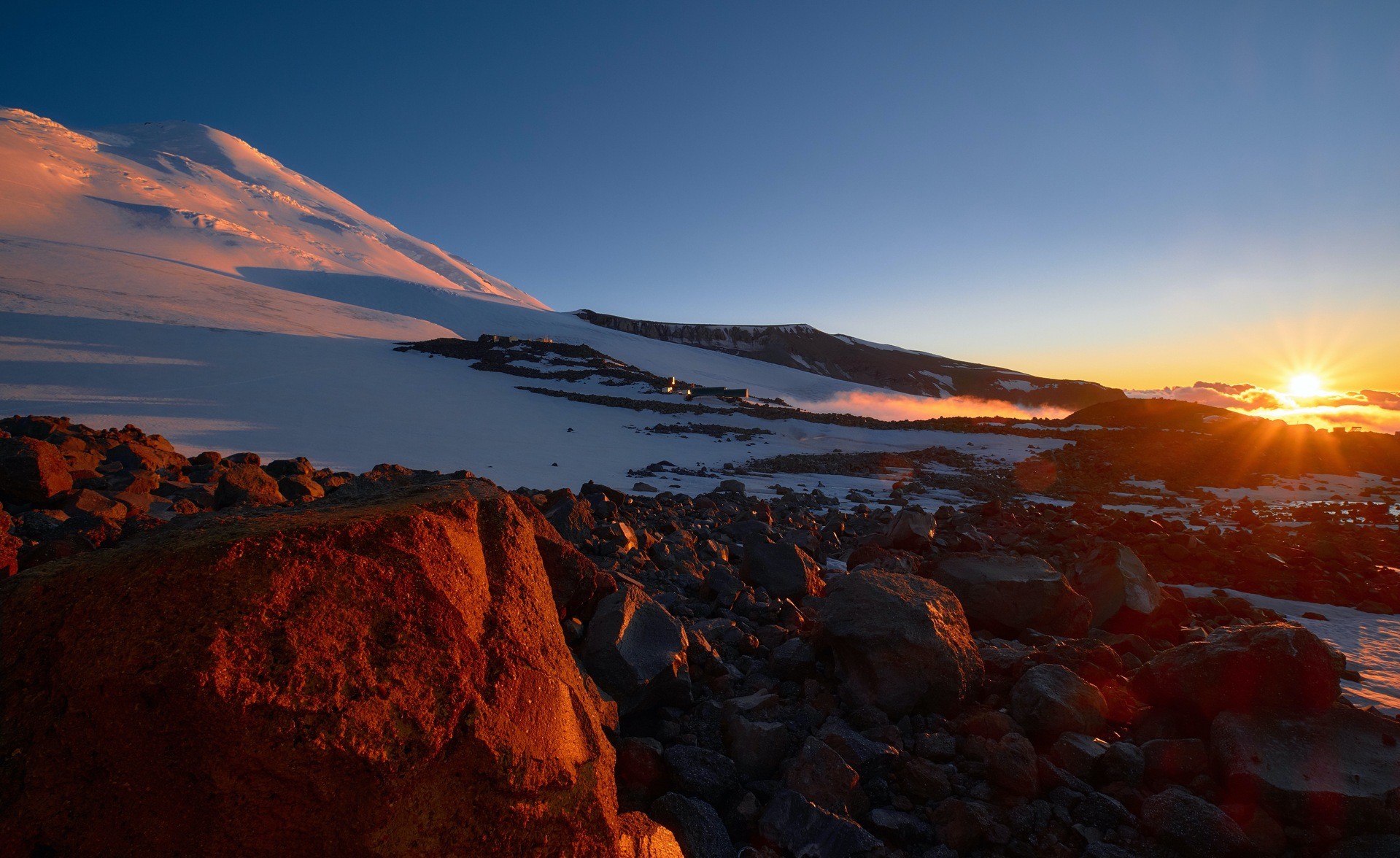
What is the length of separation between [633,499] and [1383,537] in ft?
40.5

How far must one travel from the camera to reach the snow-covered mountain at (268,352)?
1498 centimetres

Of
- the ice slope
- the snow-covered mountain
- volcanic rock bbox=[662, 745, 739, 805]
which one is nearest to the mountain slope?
the snow-covered mountain

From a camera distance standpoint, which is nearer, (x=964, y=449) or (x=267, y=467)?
(x=267, y=467)

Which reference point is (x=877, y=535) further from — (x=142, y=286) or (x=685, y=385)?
(x=142, y=286)

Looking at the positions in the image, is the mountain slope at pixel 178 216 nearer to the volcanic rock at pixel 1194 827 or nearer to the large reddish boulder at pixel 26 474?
the large reddish boulder at pixel 26 474

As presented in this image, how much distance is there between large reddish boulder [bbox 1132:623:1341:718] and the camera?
280cm

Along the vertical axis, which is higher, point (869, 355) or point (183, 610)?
point (869, 355)

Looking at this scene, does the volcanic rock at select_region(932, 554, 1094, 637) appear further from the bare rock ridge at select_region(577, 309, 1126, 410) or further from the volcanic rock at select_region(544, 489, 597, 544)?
the bare rock ridge at select_region(577, 309, 1126, 410)

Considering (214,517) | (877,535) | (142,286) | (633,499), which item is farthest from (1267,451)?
(142,286)

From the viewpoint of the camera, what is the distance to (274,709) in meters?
1.46

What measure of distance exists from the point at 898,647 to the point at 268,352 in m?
28.9

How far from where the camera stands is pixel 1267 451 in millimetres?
22000

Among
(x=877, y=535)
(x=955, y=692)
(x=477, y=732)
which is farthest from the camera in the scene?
(x=877, y=535)

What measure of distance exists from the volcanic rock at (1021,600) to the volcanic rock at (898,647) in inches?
50.9
